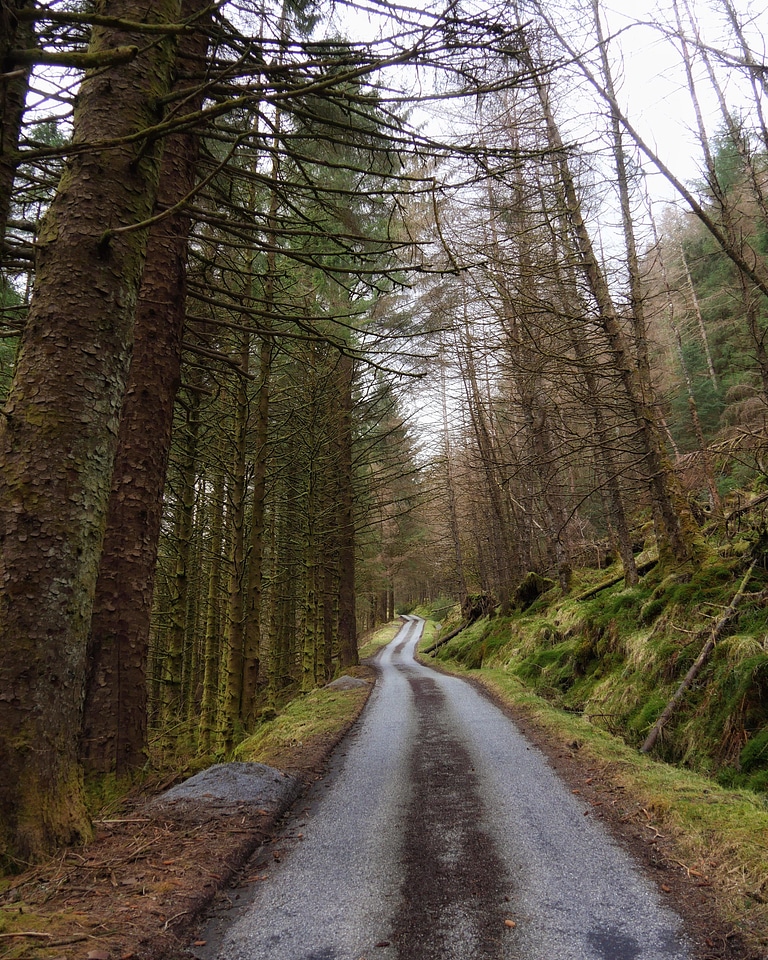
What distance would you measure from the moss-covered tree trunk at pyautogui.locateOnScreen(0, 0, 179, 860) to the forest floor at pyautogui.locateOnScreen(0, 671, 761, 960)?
0.95ft

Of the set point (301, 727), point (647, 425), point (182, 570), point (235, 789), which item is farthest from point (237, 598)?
point (647, 425)

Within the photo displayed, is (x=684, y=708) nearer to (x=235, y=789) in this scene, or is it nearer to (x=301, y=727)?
(x=235, y=789)

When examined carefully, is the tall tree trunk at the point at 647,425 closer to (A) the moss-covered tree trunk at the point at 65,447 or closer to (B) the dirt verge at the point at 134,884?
(A) the moss-covered tree trunk at the point at 65,447

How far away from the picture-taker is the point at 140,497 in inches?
163

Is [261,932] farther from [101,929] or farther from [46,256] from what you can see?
[46,256]

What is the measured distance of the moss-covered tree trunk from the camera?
8.33ft

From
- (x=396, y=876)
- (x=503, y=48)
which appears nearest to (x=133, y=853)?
(x=396, y=876)

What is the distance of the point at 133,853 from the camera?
2.86 m

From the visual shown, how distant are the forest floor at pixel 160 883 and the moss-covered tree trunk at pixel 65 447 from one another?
29 cm

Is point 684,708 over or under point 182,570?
under

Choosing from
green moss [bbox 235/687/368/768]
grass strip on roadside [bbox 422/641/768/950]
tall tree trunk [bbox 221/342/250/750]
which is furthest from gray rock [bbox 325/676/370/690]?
grass strip on roadside [bbox 422/641/768/950]

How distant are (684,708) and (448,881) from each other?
400 cm

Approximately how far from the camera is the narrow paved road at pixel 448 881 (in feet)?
7.56

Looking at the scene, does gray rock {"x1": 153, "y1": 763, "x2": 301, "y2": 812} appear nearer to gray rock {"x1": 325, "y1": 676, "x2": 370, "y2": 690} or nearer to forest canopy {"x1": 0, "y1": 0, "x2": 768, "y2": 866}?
forest canopy {"x1": 0, "y1": 0, "x2": 768, "y2": 866}
